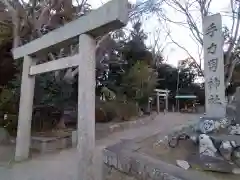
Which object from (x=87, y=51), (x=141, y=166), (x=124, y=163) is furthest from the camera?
(x=87, y=51)

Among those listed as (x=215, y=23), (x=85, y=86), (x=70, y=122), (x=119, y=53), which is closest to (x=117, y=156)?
(x=85, y=86)

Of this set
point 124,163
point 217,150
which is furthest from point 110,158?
point 217,150

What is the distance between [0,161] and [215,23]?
21.6 feet

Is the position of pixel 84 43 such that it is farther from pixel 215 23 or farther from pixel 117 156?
pixel 215 23

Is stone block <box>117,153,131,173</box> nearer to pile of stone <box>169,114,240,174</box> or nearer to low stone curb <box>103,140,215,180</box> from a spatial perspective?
low stone curb <box>103,140,215,180</box>

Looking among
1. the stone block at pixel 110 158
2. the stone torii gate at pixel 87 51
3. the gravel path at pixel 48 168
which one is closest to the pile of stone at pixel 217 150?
the stone block at pixel 110 158

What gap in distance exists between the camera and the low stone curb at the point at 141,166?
3.68 m

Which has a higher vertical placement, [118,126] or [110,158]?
[118,126]

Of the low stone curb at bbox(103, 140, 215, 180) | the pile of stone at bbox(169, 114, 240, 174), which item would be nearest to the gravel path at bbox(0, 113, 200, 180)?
the low stone curb at bbox(103, 140, 215, 180)

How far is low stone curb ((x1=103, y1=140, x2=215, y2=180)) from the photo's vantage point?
3682 millimetres

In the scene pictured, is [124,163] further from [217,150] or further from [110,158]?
[217,150]

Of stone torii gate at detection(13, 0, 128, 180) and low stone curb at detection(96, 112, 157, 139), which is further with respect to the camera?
low stone curb at detection(96, 112, 157, 139)

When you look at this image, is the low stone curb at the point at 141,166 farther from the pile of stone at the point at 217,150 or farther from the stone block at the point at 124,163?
the pile of stone at the point at 217,150

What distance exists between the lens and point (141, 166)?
4172mm
